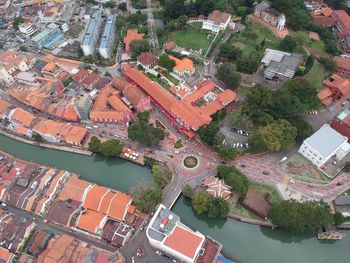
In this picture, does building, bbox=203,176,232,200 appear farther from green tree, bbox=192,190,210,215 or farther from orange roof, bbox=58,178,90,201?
orange roof, bbox=58,178,90,201

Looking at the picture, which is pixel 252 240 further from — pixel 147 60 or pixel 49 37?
pixel 49 37

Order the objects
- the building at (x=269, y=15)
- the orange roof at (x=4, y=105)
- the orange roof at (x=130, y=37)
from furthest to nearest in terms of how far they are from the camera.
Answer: the orange roof at (x=130, y=37) < the building at (x=269, y=15) < the orange roof at (x=4, y=105)

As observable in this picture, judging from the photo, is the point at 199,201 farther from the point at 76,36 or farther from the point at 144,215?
the point at 76,36

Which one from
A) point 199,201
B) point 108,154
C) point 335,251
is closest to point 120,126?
point 108,154

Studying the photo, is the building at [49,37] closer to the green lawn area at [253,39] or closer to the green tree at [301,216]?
the green lawn area at [253,39]

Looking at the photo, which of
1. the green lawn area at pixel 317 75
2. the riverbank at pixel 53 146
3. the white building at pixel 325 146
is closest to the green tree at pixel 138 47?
the riverbank at pixel 53 146

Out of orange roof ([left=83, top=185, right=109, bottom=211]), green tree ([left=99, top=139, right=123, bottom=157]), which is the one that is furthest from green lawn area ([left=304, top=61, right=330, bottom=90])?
orange roof ([left=83, top=185, right=109, bottom=211])

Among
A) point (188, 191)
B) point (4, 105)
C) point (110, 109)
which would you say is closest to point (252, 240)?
point (188, 191)
